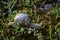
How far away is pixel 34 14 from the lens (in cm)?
351

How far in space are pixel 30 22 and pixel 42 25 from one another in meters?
0.21

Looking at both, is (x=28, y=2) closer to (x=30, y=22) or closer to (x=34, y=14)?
(x=34, y=14)

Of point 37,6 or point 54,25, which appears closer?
point 54,25

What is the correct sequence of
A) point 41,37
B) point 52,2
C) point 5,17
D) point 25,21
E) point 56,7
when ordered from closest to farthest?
point 41,37
point 25,21
point 5,17
point 56,7
point 52,2

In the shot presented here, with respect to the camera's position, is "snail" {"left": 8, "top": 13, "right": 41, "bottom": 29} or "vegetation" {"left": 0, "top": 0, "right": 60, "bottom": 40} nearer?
"vegetation" {"left": 0, "top": 0, "right": 60, "bottom": 40}

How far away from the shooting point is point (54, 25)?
318 centimetres

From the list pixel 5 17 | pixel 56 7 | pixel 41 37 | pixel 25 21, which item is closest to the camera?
pixel 41 37

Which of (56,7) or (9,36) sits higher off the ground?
(56,7)

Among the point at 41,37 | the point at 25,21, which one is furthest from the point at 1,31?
the point at 41,37

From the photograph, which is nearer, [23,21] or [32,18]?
[23,21]

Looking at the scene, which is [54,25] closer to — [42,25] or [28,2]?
[42,25]

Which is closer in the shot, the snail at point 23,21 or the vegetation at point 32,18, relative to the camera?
the vegetation at point 32,18

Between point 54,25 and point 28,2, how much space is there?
897 mm

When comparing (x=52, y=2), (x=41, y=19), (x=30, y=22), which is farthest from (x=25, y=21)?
(x=52, y=2)
